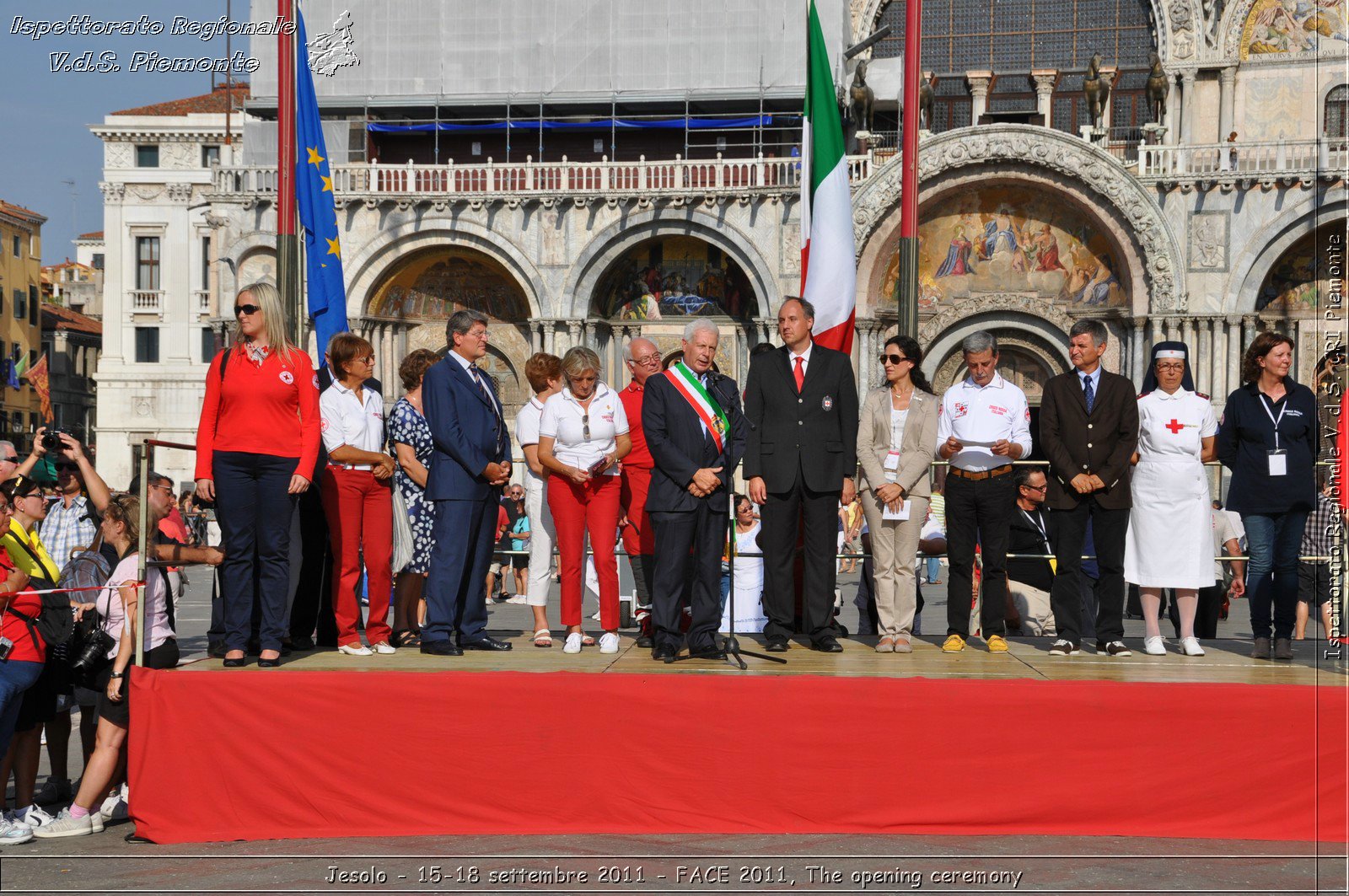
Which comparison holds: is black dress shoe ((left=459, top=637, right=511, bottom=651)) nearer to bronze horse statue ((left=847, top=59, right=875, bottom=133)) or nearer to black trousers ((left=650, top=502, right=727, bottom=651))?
black trousers ((left=650, top=502, right=727, bottom=651))

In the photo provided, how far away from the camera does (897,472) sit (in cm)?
814

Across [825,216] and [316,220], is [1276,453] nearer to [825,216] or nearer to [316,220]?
[825,216]

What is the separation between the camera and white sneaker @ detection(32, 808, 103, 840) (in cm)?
687

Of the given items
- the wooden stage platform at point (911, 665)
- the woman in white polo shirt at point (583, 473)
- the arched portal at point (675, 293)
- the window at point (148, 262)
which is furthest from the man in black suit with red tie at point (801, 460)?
the window at point (148, 262)

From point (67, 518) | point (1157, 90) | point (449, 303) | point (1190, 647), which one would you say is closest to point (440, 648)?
point (67, 518)

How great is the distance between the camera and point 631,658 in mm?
7648

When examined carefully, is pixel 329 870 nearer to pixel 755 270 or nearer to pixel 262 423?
pixel 262 423

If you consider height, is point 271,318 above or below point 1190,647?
above

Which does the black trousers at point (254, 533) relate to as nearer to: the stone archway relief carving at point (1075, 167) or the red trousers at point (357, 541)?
the red trousers at point (357, 541)

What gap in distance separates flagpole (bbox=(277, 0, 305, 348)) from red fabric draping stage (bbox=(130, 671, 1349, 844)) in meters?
3.94

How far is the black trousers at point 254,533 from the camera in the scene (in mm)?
7363

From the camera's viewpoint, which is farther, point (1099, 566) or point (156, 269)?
point (156, 269)

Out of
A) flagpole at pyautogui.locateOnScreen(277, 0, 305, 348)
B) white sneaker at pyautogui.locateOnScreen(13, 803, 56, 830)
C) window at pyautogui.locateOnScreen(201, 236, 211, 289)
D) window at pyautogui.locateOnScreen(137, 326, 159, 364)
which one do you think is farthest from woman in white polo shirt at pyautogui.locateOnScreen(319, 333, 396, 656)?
window at pyautogui.locateOnScreen(137, 326, 159, 364)

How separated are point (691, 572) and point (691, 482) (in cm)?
57
